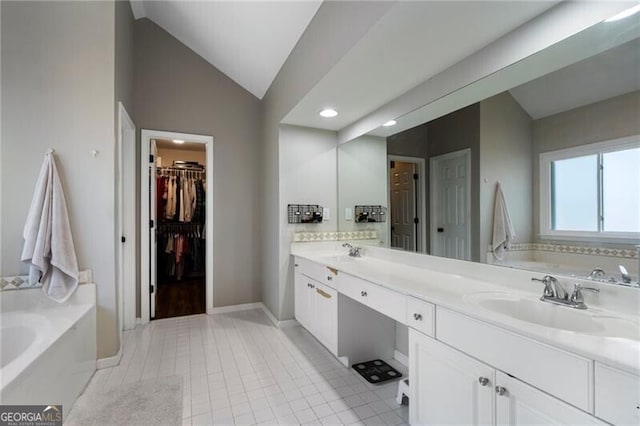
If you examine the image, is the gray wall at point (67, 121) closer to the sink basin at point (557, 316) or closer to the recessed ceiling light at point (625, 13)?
the sink basin at point (557, 316)

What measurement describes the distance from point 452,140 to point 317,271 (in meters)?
1.52

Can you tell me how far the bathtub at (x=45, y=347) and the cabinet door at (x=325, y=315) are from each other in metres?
1.73

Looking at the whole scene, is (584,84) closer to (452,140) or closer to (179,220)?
(452,140)

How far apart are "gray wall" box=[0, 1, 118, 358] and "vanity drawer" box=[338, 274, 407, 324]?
1.89 m

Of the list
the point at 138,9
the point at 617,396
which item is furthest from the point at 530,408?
the point at 138,9

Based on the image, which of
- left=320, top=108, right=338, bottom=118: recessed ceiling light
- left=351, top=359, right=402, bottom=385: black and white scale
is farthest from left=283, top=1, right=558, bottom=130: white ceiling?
left=351, top=359, right=402, bottom=385: black and white scale

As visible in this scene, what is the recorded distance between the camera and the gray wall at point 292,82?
1.70m

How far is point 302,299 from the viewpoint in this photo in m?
2.96

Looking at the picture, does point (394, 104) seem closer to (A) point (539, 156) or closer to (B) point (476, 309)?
(A) point (539, 156)

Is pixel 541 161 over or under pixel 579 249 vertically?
over

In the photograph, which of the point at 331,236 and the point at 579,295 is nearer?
the point at 579,295

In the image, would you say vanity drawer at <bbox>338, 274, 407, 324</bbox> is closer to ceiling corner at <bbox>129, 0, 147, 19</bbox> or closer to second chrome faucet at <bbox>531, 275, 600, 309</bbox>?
second chrome faucet at <bbox>531, 275, 600, 309</bbox>

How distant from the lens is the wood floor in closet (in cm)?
374

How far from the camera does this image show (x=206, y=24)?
117 inches
